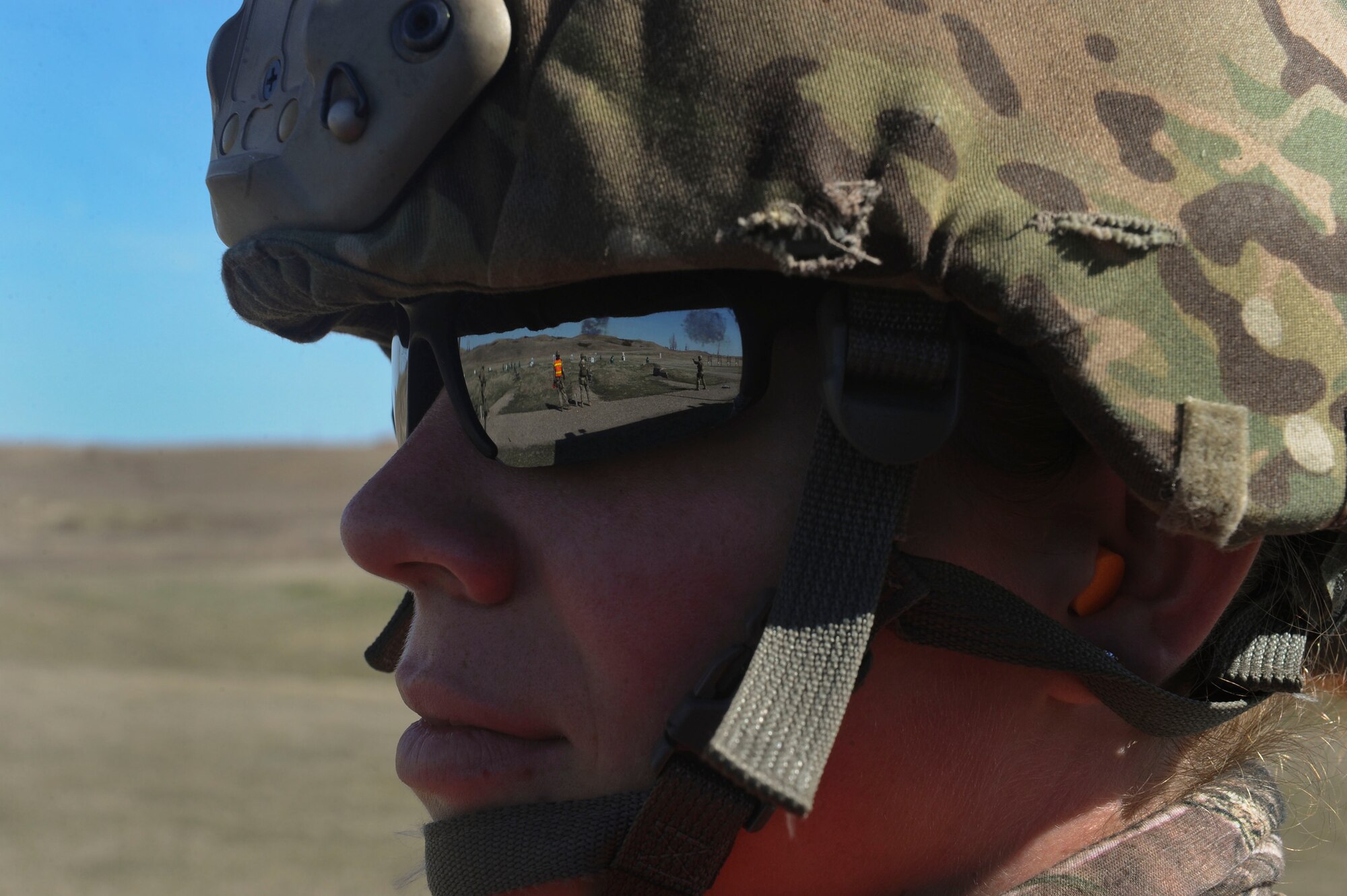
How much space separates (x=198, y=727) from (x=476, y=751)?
446 inches

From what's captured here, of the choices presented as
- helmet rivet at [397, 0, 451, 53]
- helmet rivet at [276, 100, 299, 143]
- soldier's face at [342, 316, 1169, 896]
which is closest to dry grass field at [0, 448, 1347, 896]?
soldier's face at [342, 316, 1169, 896]

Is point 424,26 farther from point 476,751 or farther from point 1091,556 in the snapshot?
point 1091,556

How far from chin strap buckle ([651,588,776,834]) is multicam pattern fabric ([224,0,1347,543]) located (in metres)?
0.40

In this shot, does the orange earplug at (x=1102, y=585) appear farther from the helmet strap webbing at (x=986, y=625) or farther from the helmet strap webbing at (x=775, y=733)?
the helmet strap webbing at (x=775, y=733)

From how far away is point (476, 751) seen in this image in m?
1.56

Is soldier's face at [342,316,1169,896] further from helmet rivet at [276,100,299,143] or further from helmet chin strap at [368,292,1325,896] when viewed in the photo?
helmet rivet at [276,100,299,143]

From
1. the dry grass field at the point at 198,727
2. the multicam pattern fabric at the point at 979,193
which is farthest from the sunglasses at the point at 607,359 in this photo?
the dry grass field at the point at 198,727

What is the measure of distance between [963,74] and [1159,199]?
Result: 0.86ft

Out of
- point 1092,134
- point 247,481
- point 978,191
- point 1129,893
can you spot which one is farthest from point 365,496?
point 247,481

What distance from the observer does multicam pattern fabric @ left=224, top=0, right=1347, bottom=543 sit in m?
1.32

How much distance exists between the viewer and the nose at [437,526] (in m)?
1.52

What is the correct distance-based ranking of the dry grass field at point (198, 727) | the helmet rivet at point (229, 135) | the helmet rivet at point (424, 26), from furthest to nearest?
the dry grass field at point (198, 727)
the helmet rivet at point (229, 135)
the helmet rivet at point (424, 26)

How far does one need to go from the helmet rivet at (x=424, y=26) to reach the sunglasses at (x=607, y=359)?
1.00ft

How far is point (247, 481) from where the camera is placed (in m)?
38.4
